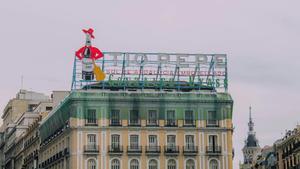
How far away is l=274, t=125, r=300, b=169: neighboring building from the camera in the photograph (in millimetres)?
155625

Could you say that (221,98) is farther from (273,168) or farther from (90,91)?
(273,168)

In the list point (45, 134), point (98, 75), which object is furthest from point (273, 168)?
point (98, 75)

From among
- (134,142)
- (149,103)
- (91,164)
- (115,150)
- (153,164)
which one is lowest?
(91,164)

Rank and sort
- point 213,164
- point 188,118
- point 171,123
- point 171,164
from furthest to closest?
point 188,118 → point 171,123 → point 213,164 → point 171,164

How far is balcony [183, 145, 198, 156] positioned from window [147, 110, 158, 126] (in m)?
6.02

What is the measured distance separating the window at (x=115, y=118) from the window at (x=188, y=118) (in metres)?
10.4

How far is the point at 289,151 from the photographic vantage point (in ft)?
534

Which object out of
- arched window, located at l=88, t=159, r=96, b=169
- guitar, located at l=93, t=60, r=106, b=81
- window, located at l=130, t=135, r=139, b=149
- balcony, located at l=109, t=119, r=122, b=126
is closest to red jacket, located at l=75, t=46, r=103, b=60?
guitar, located at l=93, t=60, r=106, b=81

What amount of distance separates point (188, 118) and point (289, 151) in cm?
4330

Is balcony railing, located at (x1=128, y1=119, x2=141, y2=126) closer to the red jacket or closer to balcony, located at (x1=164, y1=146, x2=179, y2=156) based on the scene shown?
balcony, located at (x1=164, y1=146, x2=179, y2=156)

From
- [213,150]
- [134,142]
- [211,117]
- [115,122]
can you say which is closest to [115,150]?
[134,142]

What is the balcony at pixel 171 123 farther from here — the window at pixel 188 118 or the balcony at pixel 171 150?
the balcony at pixel 171 150

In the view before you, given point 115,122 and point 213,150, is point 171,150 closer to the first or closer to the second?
point 213,150

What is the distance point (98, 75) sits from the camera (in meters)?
127
